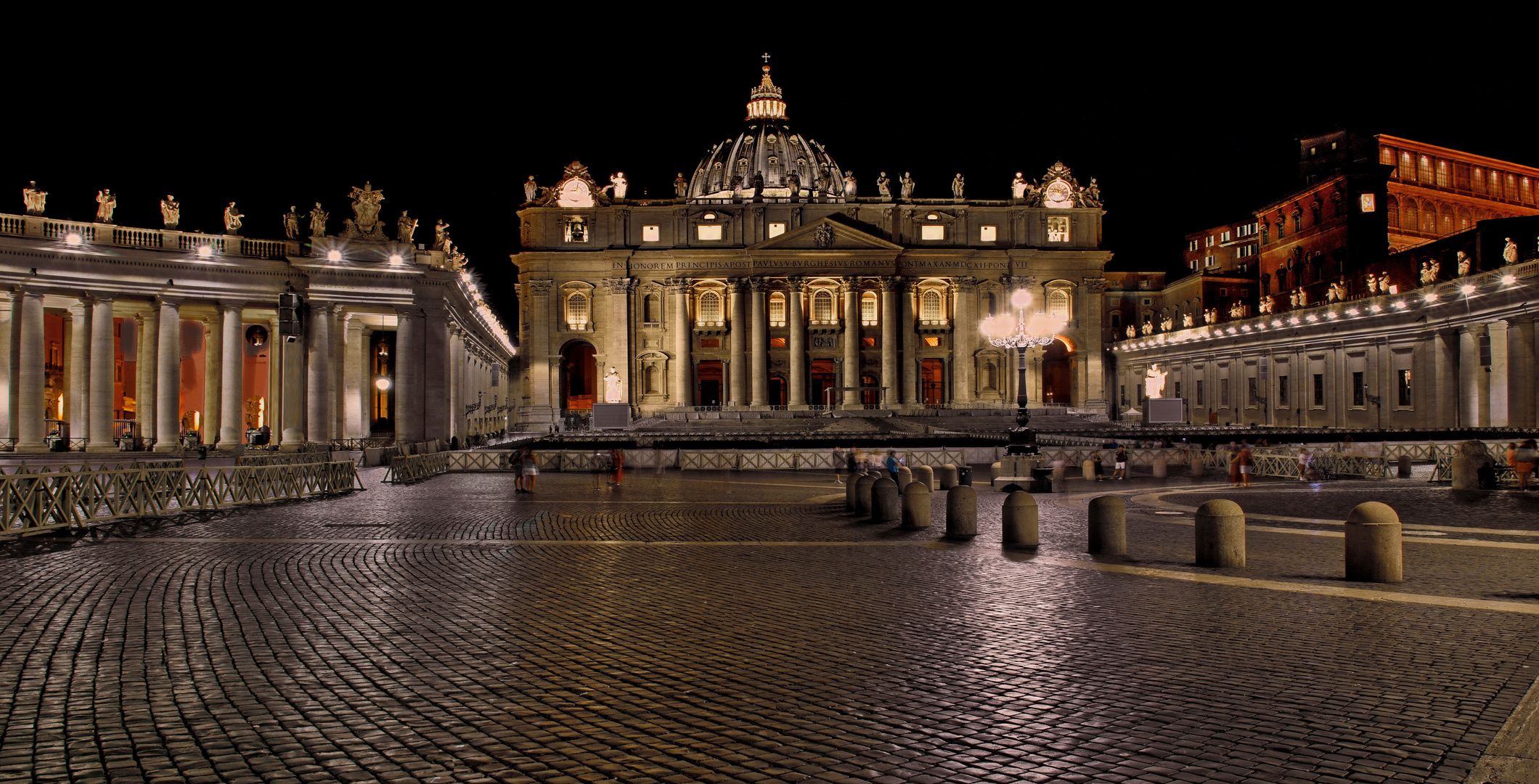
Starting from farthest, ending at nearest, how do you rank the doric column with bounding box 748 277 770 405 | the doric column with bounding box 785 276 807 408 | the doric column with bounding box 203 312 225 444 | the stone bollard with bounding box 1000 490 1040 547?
the doric column with bounding box 785 276 807 408
the doric column with bounding box 748 277 770 405
the doric column with bounding box 203 312 225 444
the stone bollard with bounding box 1000 490 1040 547

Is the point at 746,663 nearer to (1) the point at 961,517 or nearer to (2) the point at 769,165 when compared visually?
(1) the point at 961,517

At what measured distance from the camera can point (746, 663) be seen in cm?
793

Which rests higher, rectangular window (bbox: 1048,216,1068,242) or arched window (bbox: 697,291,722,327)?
rectangular window (bbox: 1048,216,1068,242)

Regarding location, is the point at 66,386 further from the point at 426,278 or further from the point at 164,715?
the point at 164,715

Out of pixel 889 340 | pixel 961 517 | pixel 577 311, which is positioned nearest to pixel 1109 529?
pixel 961 517

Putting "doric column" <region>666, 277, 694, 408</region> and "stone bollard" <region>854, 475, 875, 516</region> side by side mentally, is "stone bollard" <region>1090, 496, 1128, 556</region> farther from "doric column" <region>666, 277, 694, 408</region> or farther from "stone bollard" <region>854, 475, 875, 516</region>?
"doric column" <region>666, 277, 694, 408</region>

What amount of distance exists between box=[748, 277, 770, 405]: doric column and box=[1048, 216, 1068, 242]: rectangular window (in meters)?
27.6

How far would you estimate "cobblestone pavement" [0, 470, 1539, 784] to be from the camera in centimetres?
578

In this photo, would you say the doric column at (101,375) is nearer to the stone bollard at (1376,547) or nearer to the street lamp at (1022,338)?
the street lamp at (1022,338)

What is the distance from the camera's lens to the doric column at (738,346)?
291 feet

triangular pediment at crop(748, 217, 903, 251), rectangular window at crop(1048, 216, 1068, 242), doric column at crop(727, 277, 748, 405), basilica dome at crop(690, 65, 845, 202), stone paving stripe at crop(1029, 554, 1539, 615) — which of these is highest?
basilica dome at crop(690, 65, 845, 202)

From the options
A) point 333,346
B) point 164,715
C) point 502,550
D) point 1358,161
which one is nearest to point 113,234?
point 333,346

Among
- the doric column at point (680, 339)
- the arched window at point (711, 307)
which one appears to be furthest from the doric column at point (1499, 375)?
the arched window at point (711, 307)

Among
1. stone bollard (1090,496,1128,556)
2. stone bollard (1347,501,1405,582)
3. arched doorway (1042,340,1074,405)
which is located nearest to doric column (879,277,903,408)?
arched doorway (1042,340,1074,405)
